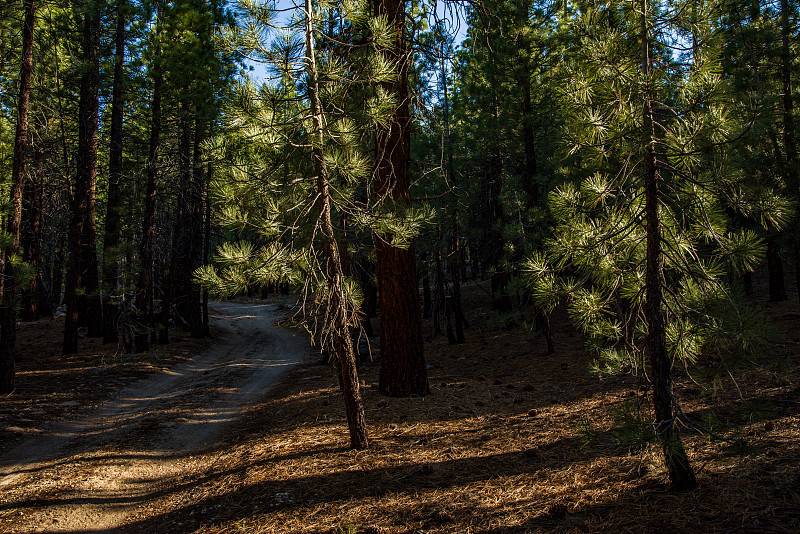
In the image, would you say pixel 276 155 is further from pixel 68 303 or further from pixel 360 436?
pixel 68 303

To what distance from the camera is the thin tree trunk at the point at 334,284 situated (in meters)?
4.66

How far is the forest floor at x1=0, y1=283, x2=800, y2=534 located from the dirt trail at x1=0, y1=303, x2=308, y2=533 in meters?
0.04

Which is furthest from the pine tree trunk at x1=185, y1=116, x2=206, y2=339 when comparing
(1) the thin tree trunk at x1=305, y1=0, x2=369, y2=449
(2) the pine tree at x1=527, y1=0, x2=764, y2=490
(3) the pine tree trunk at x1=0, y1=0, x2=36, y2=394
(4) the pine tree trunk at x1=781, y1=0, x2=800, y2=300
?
(4) the pine tree trunk at x1=781, y1=0, x2=800, y2=300

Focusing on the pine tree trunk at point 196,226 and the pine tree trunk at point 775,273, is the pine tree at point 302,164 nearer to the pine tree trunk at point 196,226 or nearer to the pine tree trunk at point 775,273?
the pine tree trunk at point 196,226

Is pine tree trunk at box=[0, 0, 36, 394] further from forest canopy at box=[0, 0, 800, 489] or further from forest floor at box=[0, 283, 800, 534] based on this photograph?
forest floor at box=[0, 283, 800, 534]

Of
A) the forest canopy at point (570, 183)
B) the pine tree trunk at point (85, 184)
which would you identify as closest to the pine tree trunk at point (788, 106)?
the forest canopy at point (570, 183)

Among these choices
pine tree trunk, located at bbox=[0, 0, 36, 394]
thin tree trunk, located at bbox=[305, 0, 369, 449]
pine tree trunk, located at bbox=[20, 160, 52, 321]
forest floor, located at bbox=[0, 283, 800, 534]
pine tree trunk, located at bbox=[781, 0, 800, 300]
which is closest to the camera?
forest floor, located at bbox=[0, 283, 800, 534]

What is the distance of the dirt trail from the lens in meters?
→ 4.79

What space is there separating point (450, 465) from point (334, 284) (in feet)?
7.42

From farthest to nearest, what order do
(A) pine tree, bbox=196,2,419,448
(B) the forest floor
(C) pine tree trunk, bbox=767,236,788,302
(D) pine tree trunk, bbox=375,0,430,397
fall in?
(C) pine tree trunk, bbox=767,236,788,302 → (D) pine tree trunk, bbox=375,0,430,397 → (A) pine tree, bbox=196,2,419,448 → (B) the forest floor

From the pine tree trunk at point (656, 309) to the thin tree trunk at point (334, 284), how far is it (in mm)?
2828

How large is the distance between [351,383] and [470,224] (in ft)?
47.1

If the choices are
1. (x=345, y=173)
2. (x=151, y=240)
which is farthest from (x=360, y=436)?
(x=151, y=240)

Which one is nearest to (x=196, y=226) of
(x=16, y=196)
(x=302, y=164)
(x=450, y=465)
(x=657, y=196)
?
(x=16, y=196)
